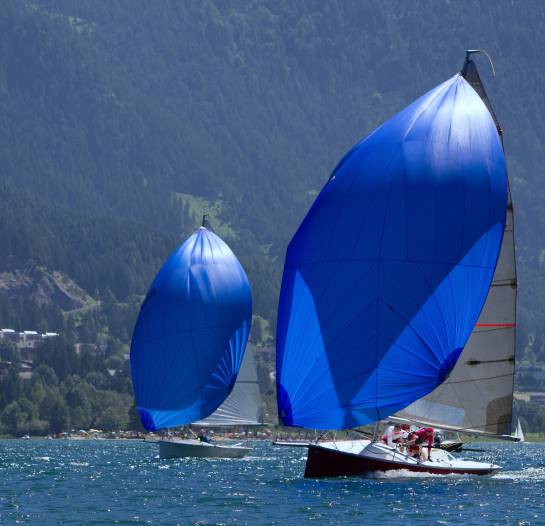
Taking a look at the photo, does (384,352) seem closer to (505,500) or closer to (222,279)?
(505,500)

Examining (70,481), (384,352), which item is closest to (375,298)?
(384,352)

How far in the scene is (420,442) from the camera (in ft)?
229

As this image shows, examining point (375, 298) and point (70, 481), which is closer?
point (375, 298)

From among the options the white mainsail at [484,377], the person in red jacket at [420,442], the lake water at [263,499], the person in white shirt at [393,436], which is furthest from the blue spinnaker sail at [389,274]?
the person in white shirt at [393,436]

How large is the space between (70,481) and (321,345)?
19573 mm

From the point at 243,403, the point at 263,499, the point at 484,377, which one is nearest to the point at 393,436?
the point at 484,377

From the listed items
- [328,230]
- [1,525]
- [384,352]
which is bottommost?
[1,525]

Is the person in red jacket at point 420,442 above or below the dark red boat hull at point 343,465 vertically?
above

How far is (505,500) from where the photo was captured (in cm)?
6228

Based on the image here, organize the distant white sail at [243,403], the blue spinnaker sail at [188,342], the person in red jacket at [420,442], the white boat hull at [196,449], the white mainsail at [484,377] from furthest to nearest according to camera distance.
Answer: the distant white sail at [243,403] < the white boat hull at [196,449] < the blue spinnaker sail at [188,342] < the person in red jacket at [420,442] < the white mainsail at [484,377]

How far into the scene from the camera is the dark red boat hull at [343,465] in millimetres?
66875

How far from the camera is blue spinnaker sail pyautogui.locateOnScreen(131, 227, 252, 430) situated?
319 feet

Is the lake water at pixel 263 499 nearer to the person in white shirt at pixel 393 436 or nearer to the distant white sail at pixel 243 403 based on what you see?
the person in white shirt at pixel 393 436

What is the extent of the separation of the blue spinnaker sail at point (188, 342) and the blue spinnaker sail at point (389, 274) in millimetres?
33813
